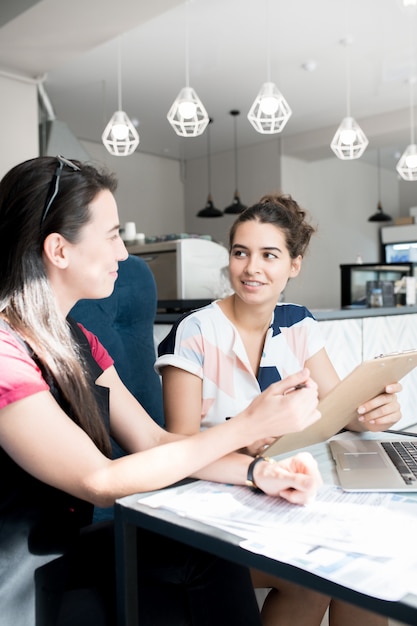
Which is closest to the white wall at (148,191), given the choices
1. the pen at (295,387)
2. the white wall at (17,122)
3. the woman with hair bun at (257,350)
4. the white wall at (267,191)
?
the white wall at (267,191)

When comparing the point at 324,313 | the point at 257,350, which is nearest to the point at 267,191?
the point at 324,313

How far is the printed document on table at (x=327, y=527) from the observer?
63 cm

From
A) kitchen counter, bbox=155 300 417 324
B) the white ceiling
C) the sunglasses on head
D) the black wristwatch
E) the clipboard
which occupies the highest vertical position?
the white ceiling

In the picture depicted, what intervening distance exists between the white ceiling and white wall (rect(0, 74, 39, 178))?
0.48ft

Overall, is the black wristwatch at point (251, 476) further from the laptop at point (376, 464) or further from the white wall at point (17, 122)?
the white wall at point (17, 122)

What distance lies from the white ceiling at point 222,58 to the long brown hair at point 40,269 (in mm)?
3126

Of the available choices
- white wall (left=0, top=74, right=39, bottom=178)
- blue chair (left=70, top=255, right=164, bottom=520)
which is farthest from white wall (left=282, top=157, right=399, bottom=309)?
blue chair (left=70, top=255, right=164, bottom=520)

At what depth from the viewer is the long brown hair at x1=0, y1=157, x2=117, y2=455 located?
989mm

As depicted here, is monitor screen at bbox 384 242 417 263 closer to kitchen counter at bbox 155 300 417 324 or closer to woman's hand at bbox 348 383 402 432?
kitchen counter at bbox 155 300 417 324

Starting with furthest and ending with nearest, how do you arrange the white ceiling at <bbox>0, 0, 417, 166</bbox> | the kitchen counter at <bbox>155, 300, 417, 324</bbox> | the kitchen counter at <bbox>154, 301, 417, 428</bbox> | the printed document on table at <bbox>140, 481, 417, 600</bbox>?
1. the white ceiling at <bbox>0, 0, 417, 166</bbox>
2. the kitchen counter at <bbox>154, 301, 417, 428</bbox>
3. the kitchen counter at <bbox>155, 300, 417, 324</bbox>
4. the printed document on table at <bbox>140, 481, 417, 600</bbox>

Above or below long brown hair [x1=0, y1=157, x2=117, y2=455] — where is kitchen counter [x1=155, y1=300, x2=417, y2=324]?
below

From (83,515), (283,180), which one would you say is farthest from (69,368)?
(283,180)

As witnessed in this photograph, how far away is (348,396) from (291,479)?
0.27m

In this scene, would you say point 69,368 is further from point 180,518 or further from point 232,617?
point 232,617
